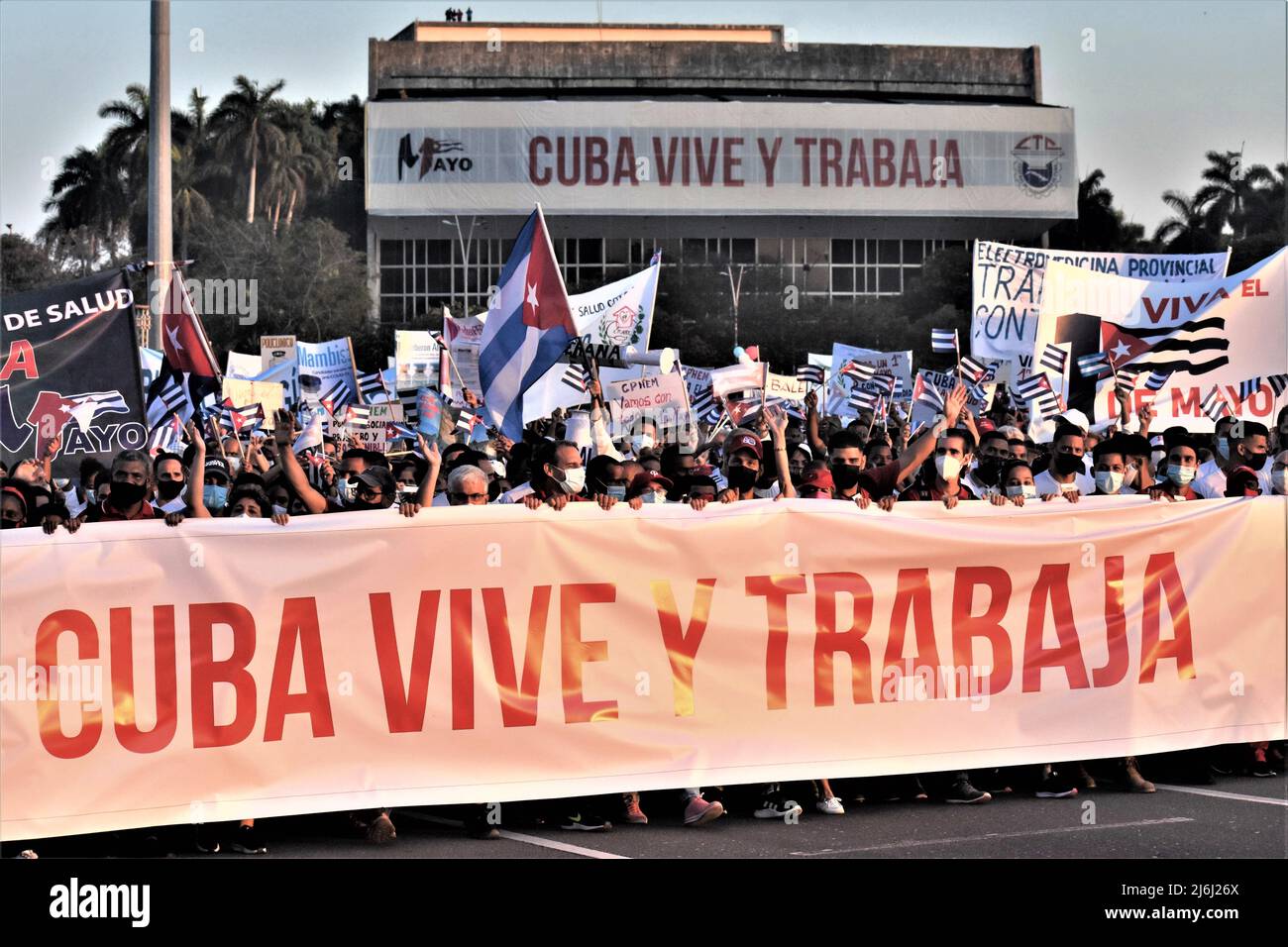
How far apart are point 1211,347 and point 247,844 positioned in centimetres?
1106

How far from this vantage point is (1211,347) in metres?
15.2

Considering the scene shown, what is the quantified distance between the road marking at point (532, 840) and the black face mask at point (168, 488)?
214 cm

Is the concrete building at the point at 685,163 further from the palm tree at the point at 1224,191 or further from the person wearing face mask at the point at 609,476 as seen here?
the person wearing face mask at the point at 609,476

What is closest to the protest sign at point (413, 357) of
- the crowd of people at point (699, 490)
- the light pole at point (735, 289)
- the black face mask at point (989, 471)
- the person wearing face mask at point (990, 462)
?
the person wearing face mask at point (990, 462)

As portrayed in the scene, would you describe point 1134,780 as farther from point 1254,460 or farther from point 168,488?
point 168,488

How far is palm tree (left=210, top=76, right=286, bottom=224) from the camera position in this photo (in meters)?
82.4

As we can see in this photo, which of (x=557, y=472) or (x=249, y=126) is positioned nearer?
(x=557, y=472)

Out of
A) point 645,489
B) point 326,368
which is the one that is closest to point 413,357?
point 326,368

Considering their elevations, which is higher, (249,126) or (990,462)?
(249,126)

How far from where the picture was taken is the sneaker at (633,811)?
24.7 feet

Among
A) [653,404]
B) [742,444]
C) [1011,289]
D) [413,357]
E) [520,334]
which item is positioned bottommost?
[742,444]

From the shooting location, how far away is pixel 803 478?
8141 mm
